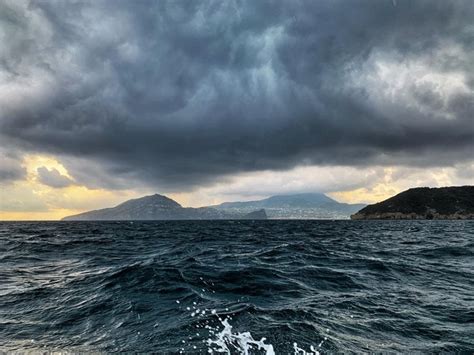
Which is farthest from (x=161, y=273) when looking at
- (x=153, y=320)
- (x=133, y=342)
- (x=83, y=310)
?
(x=133, y=342)

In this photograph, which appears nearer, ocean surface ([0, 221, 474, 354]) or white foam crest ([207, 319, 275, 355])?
white foam crest ([207, 319, 275, 355])

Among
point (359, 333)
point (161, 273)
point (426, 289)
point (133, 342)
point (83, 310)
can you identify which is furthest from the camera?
point (161, 273)

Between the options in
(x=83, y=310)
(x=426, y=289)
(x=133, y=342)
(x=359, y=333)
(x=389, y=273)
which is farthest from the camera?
(x=389, y=273)

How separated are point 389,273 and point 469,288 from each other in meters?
4.44

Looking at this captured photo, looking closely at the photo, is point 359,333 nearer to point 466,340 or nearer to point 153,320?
point 466,340

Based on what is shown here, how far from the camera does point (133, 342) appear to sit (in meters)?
9.26

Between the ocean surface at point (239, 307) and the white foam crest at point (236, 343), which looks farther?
the ocean surface at point (239, 307)

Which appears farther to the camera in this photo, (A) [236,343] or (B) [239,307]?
(B) [239,307]

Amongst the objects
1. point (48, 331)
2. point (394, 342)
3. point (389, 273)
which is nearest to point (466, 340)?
point (394, 342)

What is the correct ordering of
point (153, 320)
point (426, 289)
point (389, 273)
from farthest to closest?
point (389, 273), point (426, 289), point (153, 320)

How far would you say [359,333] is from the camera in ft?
33.1

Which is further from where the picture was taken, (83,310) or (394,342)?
(83,310)

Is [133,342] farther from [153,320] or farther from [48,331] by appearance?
[48,331]

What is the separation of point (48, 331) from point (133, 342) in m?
3.73
